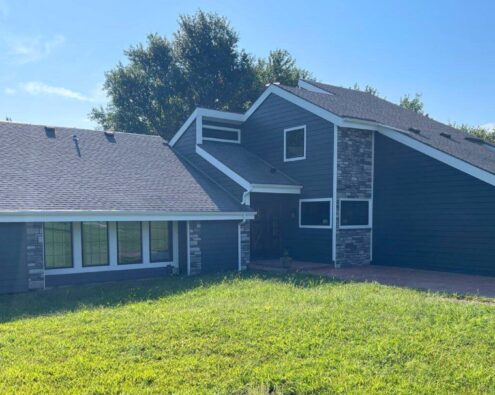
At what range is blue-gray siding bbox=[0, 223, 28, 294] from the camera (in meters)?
10.3

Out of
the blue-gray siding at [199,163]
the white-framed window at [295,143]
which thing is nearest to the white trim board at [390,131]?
the blue-gray siding at [199,163]

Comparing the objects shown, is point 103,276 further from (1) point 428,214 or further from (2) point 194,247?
(1) point 428,214

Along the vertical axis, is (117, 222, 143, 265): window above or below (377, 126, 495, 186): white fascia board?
below

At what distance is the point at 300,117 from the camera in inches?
619

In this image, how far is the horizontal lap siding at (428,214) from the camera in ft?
41.1

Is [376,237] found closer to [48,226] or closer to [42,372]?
[48,226]

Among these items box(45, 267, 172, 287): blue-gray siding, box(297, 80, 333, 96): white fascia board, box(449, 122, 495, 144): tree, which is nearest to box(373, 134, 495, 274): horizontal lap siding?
box(297, 80, 333, 96): white fascia board

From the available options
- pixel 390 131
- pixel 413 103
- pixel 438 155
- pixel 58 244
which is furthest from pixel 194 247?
pixel 413 103

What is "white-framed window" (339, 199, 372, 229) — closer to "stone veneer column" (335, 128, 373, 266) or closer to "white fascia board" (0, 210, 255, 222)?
"stone veneer column" (335, 128, 373, 266)

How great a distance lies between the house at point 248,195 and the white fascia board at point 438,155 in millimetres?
38

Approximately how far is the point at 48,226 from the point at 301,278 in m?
6.66

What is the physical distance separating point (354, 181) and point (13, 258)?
10.2 meters

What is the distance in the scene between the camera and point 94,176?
13352 millimetres

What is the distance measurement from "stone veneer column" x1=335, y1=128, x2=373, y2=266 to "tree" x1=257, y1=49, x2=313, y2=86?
57.5ft
